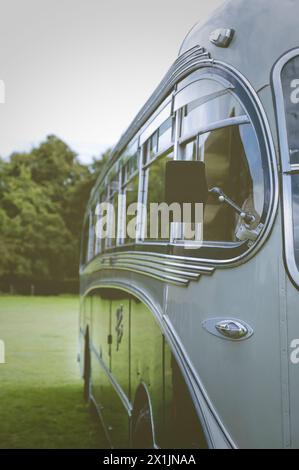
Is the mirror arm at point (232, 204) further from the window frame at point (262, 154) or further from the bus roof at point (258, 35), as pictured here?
the bus roof at point (258, 35)

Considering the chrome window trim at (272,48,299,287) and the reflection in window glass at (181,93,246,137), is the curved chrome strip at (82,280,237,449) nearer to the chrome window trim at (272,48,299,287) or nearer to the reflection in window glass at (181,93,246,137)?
the chrome window trim at (272,48,299,287)

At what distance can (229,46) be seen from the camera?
2645 millimetres

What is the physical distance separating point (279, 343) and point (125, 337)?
6.51ft

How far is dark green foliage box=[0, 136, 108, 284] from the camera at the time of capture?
797 cm

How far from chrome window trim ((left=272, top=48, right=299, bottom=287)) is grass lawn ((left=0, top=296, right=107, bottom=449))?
3530 mm

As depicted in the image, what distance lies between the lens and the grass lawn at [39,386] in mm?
5625

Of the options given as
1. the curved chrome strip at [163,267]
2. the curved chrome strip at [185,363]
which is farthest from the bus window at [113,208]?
the curved chrome strip at [185,363]

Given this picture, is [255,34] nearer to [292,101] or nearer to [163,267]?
[292,101]

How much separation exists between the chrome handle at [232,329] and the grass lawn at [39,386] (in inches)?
123

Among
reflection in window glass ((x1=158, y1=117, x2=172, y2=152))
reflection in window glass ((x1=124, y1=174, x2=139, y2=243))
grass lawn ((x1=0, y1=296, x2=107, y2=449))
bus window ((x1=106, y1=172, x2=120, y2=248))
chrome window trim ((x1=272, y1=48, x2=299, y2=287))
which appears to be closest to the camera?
chrome window trim ((x1=272, y1=48, x2=299, y2=287))

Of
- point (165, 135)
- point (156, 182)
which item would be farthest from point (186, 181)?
point (156, 182)

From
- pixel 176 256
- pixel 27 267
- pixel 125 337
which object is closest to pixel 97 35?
pixel 176 256

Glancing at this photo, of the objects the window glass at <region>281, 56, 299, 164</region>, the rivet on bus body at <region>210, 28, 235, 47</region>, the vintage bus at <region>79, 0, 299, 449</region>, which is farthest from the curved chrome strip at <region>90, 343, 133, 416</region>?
the rivet on bus body at <region>210, 28, 235, 47</region>

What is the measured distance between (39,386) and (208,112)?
5582mm
